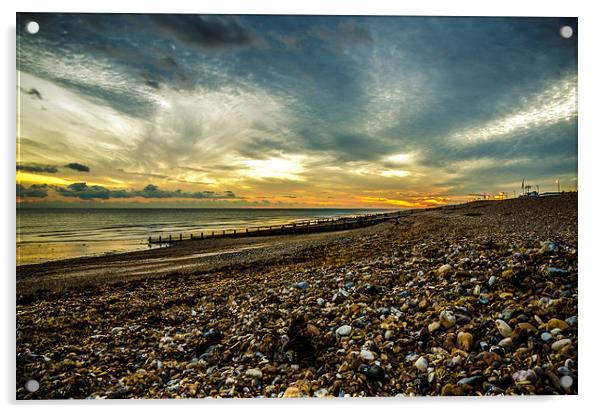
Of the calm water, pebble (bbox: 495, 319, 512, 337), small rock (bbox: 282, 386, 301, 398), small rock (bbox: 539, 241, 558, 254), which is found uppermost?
the calm water

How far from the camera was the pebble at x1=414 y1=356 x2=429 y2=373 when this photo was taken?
10.9ft

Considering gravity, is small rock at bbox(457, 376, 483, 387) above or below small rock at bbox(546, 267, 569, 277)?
below

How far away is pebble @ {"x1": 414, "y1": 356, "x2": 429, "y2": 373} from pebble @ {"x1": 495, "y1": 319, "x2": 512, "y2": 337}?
0.81 m

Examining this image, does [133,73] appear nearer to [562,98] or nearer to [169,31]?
[169,31]

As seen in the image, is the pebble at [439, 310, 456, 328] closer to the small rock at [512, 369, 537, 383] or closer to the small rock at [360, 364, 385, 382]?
the small rock at [512, 369, 537, 383]

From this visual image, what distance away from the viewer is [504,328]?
332 centimetres

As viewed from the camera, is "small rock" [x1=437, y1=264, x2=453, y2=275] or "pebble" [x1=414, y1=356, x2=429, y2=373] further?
"small rock" [x1=437, y1=264, x2=453, y2=275]

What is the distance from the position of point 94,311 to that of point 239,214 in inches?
97.5

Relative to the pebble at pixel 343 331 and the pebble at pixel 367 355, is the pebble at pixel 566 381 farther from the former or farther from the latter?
the pebble at pixel 343 331

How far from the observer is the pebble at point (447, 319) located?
350cm

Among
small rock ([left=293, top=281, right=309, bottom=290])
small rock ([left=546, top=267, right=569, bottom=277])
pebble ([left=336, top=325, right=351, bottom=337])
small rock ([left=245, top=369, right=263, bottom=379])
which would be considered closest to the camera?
small rock ([left=245, top=369, right=263, bottom=379])

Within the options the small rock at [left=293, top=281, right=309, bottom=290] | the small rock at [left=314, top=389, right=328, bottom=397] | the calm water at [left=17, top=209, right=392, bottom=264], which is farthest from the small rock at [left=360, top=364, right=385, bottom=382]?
the calm water at [left=17, top=209, right=392, bottom=264]

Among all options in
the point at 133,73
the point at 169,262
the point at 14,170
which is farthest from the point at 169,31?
the point at 169,262

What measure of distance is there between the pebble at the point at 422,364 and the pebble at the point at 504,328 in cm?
81
